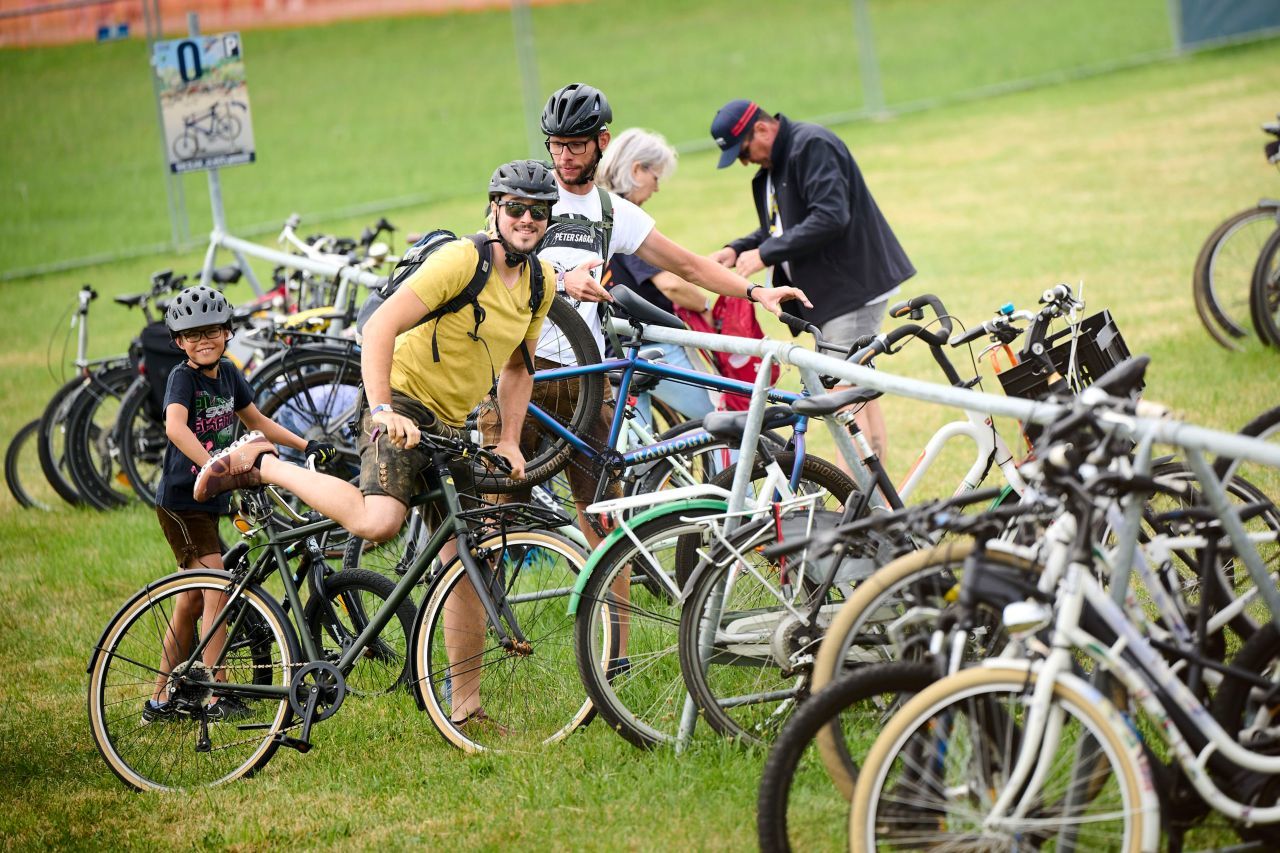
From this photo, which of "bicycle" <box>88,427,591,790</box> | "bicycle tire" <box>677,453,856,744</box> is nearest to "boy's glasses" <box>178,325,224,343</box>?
"bicycle" <box>88,427,591,790</box>

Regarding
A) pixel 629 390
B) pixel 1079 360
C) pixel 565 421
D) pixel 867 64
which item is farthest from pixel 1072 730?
pixel 867 64

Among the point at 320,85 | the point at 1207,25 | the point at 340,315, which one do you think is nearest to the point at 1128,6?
the point at 1207,25

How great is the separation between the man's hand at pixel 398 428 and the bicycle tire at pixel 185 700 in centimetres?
84

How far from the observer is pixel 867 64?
65.7ft

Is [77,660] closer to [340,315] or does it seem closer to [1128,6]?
[340,315]

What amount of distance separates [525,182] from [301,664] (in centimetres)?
177

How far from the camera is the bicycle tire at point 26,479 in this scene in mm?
9227

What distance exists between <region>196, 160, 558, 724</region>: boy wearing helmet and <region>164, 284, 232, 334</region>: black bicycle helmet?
2.58 feet

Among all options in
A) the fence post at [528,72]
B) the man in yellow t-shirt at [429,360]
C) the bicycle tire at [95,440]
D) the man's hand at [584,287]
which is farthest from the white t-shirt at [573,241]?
the fence post at [528,72]

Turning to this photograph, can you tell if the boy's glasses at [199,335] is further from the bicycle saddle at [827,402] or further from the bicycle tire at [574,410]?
the bicycle saddle at [827,402]

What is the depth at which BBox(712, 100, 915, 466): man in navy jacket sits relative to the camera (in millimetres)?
6859

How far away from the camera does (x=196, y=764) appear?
5.13m

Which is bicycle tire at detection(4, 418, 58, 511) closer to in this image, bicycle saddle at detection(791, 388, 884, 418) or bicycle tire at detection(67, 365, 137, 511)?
bicycle tire at detection(67, 365, 137, 511)

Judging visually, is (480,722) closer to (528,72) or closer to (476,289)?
(476,289)
